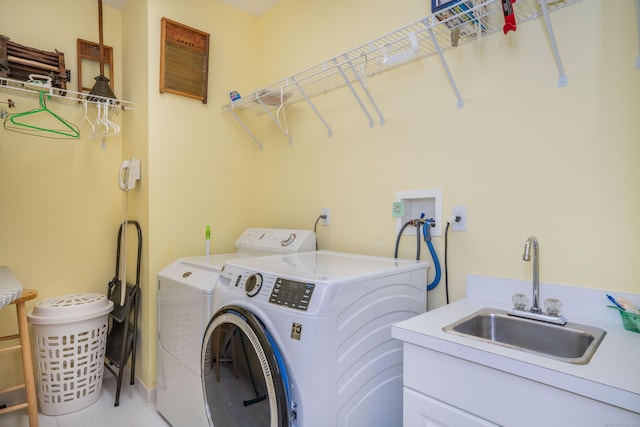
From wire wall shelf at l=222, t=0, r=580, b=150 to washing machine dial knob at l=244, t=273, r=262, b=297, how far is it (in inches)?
43.5

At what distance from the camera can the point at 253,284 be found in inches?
54.4

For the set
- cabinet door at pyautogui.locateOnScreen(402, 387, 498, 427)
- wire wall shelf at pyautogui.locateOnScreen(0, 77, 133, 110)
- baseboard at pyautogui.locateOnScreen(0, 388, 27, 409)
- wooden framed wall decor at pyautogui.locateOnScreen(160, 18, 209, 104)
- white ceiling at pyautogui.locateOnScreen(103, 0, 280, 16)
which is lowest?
baseboard at pyautogui.locateOnScreen(0, 388, 27, 409)

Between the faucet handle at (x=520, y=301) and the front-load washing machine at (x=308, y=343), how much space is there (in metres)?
0.40

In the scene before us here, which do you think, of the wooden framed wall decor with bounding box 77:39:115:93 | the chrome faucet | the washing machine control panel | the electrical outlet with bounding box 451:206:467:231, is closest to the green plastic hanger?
the wooden framed wall decor with bounding box 77:39:115:93

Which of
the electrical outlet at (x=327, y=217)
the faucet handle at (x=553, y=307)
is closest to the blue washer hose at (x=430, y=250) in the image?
the faucet handle at (x=553, y=307)

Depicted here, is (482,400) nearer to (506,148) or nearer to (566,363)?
(566,363)

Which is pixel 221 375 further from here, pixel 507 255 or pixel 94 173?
pixel 94 173

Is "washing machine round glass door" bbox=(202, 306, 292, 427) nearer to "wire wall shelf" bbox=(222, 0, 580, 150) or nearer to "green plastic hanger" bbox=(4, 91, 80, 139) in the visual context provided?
"wire wall shelf" bbox=(222, 0, 580, 150)

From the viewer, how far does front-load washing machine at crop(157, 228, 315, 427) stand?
171cm

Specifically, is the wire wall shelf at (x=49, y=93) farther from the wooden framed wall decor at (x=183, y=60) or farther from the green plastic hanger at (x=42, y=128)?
the wooden framed wall decor at (x=183, y=60)

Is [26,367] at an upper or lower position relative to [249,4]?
lower

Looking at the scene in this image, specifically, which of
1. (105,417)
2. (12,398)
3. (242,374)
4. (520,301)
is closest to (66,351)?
(105,417)

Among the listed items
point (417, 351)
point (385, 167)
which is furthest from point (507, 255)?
point (385, 167)

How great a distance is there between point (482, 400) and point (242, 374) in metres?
0.85
